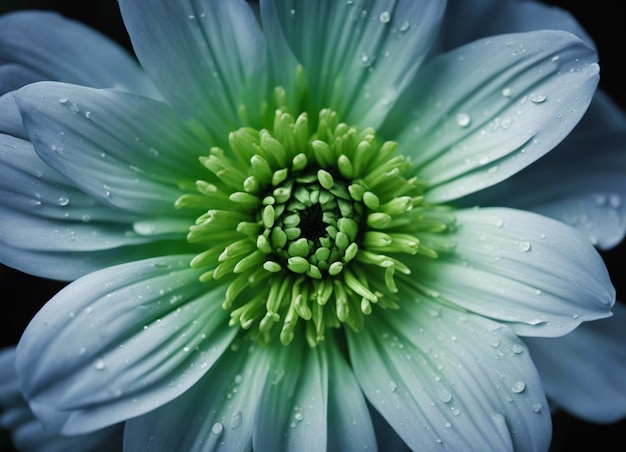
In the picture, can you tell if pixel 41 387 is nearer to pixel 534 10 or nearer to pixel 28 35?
pixel 28 35

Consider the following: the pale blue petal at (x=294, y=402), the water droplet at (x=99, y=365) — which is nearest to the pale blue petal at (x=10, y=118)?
the water droplet at (x=99, y=365)

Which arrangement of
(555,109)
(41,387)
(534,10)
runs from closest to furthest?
(41,387) → (555,109) → (534,10)

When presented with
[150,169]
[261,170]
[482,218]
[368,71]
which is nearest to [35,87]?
[150,169]

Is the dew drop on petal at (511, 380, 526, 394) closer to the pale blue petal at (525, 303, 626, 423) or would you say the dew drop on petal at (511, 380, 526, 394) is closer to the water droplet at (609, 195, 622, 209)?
the pale blue petal at (525, 303, 626, 423)

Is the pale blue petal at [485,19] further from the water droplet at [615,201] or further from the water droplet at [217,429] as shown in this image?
the water droplet at [217,429]

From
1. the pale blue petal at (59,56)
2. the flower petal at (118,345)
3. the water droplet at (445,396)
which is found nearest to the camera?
the flower petal at (118,345)

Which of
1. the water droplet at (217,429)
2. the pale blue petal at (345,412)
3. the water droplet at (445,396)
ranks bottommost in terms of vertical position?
the water droplet at (445,396)

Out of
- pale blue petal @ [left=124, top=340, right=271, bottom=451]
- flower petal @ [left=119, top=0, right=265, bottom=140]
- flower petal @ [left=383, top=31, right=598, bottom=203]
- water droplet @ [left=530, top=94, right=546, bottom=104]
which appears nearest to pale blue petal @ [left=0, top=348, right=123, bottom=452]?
pale blue petal @ [left=124, top=340, right=271, bottom=451]

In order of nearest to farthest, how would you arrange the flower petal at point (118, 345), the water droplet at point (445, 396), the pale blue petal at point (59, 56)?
the flower petal at point (118, 345), the water droplet at point (445, 396), the pale blue petal at point (59, 56)
